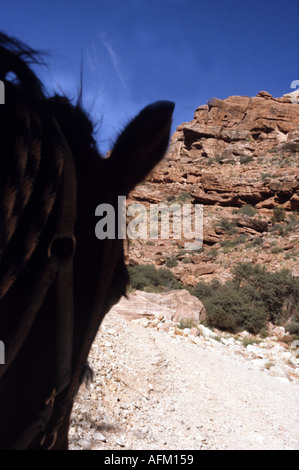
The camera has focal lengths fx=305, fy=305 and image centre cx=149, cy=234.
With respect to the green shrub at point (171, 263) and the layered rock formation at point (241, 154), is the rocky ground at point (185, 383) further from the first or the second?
the layered rock formation at point (241, 154)

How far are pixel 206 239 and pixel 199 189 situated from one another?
6503 millimetres

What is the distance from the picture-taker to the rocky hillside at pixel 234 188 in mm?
18094

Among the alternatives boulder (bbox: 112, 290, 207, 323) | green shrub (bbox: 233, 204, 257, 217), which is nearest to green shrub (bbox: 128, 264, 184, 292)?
boulder (bbox: 112, 290, 207, 323)

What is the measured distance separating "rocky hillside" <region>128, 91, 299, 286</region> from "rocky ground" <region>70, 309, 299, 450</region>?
14.1 feet

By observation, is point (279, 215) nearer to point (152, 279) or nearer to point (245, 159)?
point (245, 159)

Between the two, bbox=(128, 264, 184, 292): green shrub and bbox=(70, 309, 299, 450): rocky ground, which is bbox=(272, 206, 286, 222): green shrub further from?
bbox=(70, 309, 299, 450): rocky ground

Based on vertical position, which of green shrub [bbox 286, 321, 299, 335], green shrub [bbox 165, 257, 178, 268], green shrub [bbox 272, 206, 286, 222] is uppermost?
green shrub [bbox 272, 206, 286, 222]

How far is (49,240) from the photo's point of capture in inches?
26.3

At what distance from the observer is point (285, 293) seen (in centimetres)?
1085

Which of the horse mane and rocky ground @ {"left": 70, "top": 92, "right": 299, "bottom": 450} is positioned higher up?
the horse mane

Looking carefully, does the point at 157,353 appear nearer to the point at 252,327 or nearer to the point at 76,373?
the point at 76,373

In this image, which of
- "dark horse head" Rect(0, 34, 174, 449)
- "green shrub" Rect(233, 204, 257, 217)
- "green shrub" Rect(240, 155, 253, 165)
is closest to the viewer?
"dark horse head" Rect(0, 34, 174, 449)

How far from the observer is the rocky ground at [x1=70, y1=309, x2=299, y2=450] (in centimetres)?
271

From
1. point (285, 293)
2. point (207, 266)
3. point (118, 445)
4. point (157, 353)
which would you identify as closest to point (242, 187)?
point (207, 266)
